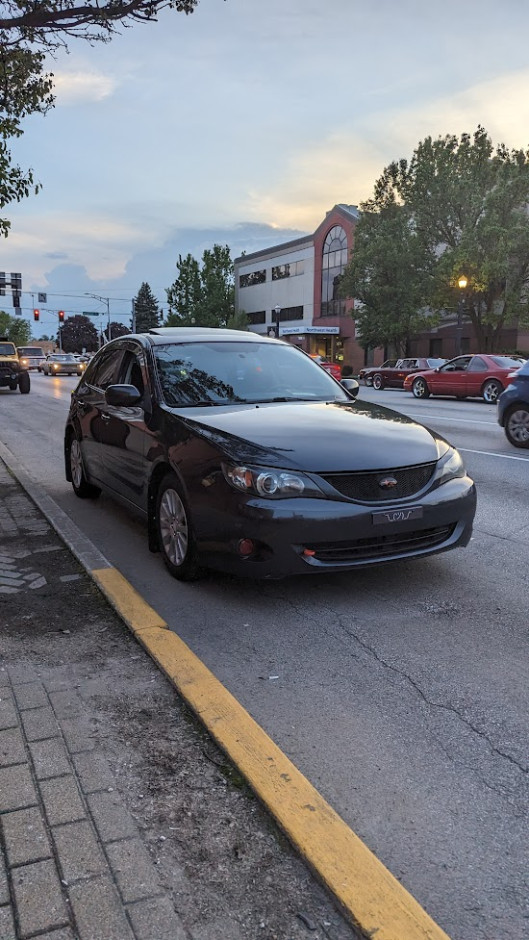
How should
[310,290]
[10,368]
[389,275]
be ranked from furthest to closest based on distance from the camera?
1. [310,290]
2. [389,275]
3. [10,368]

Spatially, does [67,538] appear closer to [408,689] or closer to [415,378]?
[408,689]

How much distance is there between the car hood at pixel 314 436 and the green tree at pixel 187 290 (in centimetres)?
7075

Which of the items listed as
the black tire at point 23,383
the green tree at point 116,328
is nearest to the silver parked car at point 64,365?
the black tire at point 23,383

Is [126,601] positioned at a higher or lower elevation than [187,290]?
lower

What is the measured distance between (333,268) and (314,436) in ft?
184

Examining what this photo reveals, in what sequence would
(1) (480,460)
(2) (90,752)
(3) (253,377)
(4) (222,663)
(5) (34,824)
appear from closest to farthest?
(5) (34,824)
(2) (90,752)
(4) (222,663)
(3) (253,377)
(1) (480,460)

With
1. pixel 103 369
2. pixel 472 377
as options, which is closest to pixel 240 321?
pixel 472 377

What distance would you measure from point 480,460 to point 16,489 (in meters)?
6.03

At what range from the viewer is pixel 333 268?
2277 inches

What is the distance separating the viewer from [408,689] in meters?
3.22

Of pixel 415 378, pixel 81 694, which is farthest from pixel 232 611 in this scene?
pixel 415 378

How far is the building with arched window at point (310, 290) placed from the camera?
183 feet

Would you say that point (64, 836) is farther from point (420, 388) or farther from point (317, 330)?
point (317, 330)

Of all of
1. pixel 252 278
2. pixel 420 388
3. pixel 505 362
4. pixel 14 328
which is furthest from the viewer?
pixel 14 328
